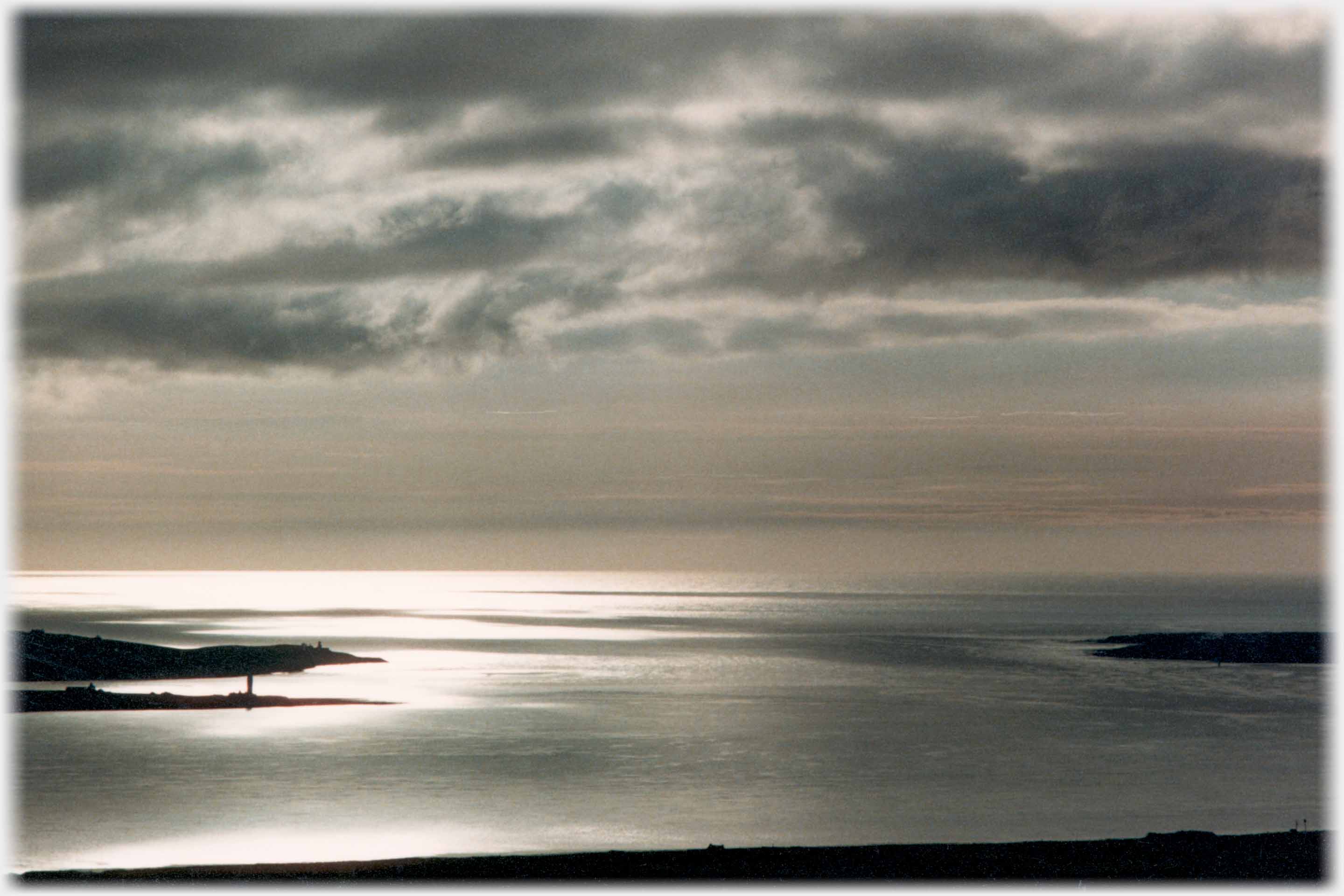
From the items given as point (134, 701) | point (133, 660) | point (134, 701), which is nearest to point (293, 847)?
point (134, 701)

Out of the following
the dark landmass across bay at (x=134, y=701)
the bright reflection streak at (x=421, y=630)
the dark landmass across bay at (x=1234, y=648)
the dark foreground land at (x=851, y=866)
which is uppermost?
the dark foreground land at (x=851, y=866)

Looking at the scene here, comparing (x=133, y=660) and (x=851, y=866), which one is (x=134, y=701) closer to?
(x=133, y=660)

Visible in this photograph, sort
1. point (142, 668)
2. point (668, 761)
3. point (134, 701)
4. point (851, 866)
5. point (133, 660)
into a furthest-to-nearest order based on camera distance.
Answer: point (133, 660), point (142, 668), point (134, 701), point (668, 761), point (851, 866)

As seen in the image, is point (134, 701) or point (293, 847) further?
point (134, 701)

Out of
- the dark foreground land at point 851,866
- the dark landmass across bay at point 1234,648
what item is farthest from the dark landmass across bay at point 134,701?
the dark landmass across bay at point 1234,648

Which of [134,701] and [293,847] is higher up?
[134,701]

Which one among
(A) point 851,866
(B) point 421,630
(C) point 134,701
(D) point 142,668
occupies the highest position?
(A) point 851,866

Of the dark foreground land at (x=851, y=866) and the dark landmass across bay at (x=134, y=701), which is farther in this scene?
the dark landmass across bay at (x=134, y=701)

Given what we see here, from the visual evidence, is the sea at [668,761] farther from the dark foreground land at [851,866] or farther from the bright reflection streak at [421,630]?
the bright reflection streak at [421,630]
